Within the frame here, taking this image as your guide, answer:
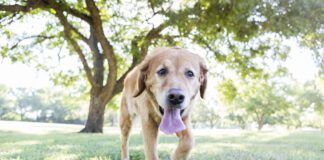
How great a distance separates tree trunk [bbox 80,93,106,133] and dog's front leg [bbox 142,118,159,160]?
640 inches

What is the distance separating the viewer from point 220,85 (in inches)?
888

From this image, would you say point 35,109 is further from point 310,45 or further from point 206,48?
point 310,45

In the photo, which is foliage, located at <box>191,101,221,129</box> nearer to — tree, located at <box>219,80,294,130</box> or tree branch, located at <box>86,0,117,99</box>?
tree, located at <box>219,80,294,130</box>

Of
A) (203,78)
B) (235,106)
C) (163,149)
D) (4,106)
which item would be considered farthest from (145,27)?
(4,106)

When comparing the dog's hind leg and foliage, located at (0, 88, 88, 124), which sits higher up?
foliage, located at (0, 88, 88, 124)

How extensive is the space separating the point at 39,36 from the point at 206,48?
9888 millimetres

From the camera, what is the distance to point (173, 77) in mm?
4137

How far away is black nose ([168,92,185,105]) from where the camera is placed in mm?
3871

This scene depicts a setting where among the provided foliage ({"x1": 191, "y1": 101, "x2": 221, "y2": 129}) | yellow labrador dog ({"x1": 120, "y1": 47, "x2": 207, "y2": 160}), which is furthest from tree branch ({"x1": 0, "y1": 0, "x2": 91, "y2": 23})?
foliage ({"x1": 191, "y1": 101, "x2": 221, "y2": 129})

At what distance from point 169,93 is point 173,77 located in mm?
→ 305

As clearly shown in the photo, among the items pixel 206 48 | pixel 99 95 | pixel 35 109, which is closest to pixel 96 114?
pixel 99 95

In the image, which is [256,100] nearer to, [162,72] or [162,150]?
[162,150]

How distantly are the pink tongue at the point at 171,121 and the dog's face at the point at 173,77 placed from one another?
9 centimetres

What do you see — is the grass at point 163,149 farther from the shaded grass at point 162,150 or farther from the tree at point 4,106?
the tree at point 4,106
